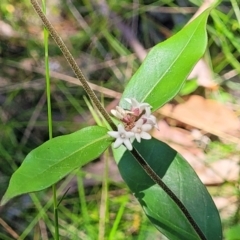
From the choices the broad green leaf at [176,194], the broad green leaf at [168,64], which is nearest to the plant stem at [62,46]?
the broad green leaf at [168,64]

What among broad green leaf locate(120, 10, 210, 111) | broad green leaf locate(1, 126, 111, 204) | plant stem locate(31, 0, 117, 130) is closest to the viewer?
plant stem locate(31, 0, 117, 130)

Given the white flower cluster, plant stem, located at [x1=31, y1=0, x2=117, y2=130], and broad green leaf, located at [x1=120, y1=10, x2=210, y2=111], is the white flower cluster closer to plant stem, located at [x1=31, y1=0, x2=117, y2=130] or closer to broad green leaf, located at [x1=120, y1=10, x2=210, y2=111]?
plant stem, located at [x1=31, y1=0, x2=117, y2=130]

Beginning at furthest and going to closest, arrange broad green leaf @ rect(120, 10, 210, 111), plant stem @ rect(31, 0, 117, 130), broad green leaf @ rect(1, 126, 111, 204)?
broad green leaf @ rect(120, 10, 210, 111), broad green leaf @ rect(1, 126, 111, 204), plant stem @ rect(31, 0, 117, 130)

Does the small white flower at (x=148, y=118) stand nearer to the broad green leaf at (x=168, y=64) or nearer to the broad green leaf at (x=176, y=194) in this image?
the broad green leaf at (x=168, y=64)

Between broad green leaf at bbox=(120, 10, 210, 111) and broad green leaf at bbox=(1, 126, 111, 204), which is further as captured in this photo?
broad green leaf at bbox=(120, 10, 210, 111)

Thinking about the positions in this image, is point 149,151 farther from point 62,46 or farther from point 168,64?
point 62,46

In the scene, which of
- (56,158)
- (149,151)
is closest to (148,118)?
(56,158)

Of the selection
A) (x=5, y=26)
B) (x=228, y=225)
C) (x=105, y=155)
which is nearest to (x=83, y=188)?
(x=105, y=155)

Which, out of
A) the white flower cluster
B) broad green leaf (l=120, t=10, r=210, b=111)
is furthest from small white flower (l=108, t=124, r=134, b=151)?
broad green leaf (l=120, t=10, r=210, b=111)

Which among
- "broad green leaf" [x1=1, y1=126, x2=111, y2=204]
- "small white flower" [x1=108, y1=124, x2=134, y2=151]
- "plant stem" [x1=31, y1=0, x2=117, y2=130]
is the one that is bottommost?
"small white flower" [x1=108, y1=124, x2=134, y2=151]
